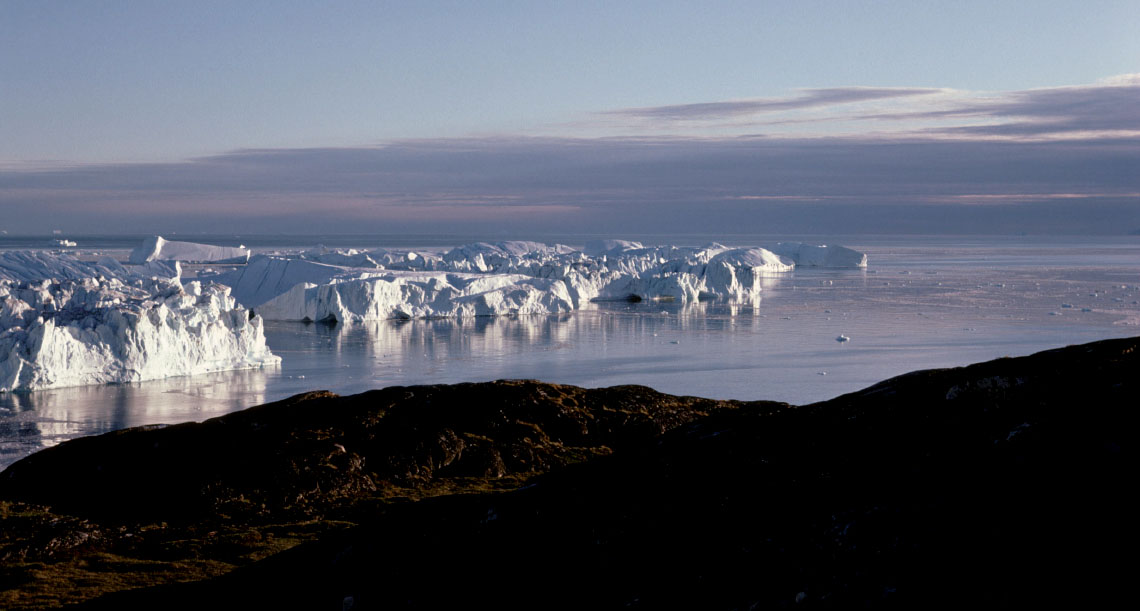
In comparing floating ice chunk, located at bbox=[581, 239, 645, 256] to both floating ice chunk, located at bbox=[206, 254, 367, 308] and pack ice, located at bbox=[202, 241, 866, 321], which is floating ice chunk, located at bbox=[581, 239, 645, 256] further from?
floating ice chunk, located at bbox=[206, 254, 367, 308]

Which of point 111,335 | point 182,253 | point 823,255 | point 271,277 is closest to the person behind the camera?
point 111,335

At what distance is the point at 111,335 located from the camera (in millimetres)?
29344

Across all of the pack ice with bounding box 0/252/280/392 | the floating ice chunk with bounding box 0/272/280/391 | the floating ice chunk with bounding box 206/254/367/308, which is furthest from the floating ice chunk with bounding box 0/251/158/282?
the floating ice chunk with bounding box 0/272/280/391

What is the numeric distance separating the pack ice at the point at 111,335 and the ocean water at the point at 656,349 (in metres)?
0.90

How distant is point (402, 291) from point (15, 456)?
3237 cm

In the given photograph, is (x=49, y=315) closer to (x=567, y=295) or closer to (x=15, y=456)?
(x=15, y=456)

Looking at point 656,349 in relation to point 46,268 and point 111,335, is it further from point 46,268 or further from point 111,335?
point 46,268

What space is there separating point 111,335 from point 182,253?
7613cm

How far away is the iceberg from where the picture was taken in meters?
89.9

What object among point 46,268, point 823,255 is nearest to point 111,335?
point 46,268

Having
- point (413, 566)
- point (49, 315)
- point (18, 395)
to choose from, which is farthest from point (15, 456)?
point (413, 566)

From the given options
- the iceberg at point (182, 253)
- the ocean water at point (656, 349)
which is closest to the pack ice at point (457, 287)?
the ocean water at point (656, 349)

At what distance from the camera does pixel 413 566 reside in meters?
5.21

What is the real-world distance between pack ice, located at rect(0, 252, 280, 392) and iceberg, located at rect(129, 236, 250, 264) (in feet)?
192
